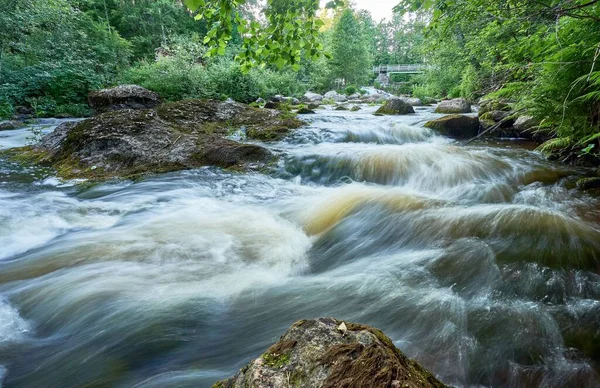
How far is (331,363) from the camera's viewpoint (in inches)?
41.9

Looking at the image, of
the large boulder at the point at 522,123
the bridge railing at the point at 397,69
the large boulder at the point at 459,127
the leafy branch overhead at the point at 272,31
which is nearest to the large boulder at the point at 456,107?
the large boulder at the point at 459,127

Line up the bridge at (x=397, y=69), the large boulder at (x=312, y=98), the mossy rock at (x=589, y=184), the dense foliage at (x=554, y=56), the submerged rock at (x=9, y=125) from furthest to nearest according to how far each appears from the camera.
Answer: the bridge at (x=397, y=69) → the large boulder at (x=312, y=98) → the submerged rock at (x=9, y=125) → the mossy rock at (x=589, y=184) → the dense foliage at (x=554, y=56)

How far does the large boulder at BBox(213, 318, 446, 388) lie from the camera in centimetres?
102

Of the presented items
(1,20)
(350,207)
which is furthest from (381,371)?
(1,20)

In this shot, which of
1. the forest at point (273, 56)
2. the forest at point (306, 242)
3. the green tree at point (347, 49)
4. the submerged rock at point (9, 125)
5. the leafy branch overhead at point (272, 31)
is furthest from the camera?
the green tree at point (347, 49)

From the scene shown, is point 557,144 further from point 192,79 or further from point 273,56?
point 192,79

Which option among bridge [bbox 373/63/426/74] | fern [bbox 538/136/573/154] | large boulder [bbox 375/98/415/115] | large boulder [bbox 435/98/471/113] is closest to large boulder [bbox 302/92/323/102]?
large boulder [bbox 375/98/415/115]

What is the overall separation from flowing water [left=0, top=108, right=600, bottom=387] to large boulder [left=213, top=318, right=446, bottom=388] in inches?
44.5

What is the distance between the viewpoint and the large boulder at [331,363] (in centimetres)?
102

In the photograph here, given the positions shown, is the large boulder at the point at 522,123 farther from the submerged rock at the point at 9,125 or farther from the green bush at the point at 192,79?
the submerged rock at the point at 9,125

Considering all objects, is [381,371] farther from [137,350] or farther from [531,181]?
[531,181]

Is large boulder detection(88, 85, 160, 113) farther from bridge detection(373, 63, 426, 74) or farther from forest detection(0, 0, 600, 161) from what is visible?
bridge detection(373, 63, 426, 74)

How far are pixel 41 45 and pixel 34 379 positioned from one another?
64.7 ft

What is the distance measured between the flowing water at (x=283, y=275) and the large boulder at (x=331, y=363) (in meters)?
1.13
